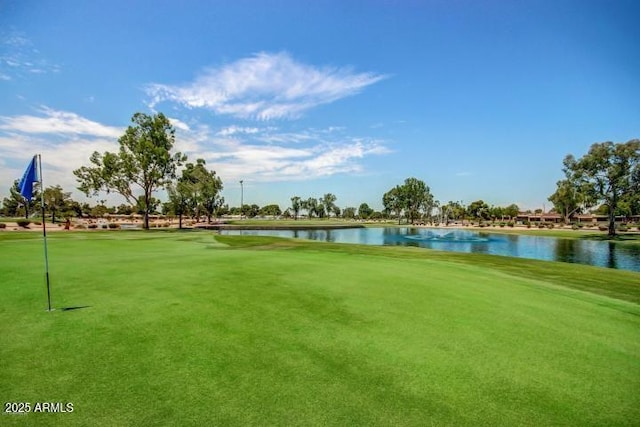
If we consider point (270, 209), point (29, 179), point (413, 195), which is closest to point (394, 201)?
point (413, 195)

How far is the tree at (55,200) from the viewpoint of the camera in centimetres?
7888

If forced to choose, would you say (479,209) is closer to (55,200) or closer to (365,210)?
(365,210)

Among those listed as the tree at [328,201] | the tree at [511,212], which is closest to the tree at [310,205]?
the tree at [328,201]

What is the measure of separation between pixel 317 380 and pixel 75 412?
2.85m

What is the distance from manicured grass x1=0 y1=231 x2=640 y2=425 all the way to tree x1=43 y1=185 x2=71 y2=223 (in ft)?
282

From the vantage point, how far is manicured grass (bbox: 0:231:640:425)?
4141mm

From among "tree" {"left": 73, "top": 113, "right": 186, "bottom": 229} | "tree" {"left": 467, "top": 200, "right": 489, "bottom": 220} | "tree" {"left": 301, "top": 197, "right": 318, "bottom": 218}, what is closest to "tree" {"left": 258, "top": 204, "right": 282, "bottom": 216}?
"tree" {"left": 301, "top": 197, "right": 318, "bottom": 218}

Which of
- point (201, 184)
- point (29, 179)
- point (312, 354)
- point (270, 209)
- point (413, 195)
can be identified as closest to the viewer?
point (312, 354)

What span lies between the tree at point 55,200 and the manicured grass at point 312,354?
282ft

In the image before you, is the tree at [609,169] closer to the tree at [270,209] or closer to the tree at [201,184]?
the tree at [201,184]

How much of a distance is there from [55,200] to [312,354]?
100103 millimetres

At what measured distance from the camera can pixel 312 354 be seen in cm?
556

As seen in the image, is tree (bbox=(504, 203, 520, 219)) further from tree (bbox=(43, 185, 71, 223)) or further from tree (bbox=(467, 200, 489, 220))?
tree (bbox=(43, 185, 71, 223))

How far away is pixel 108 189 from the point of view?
4644 centimetres
